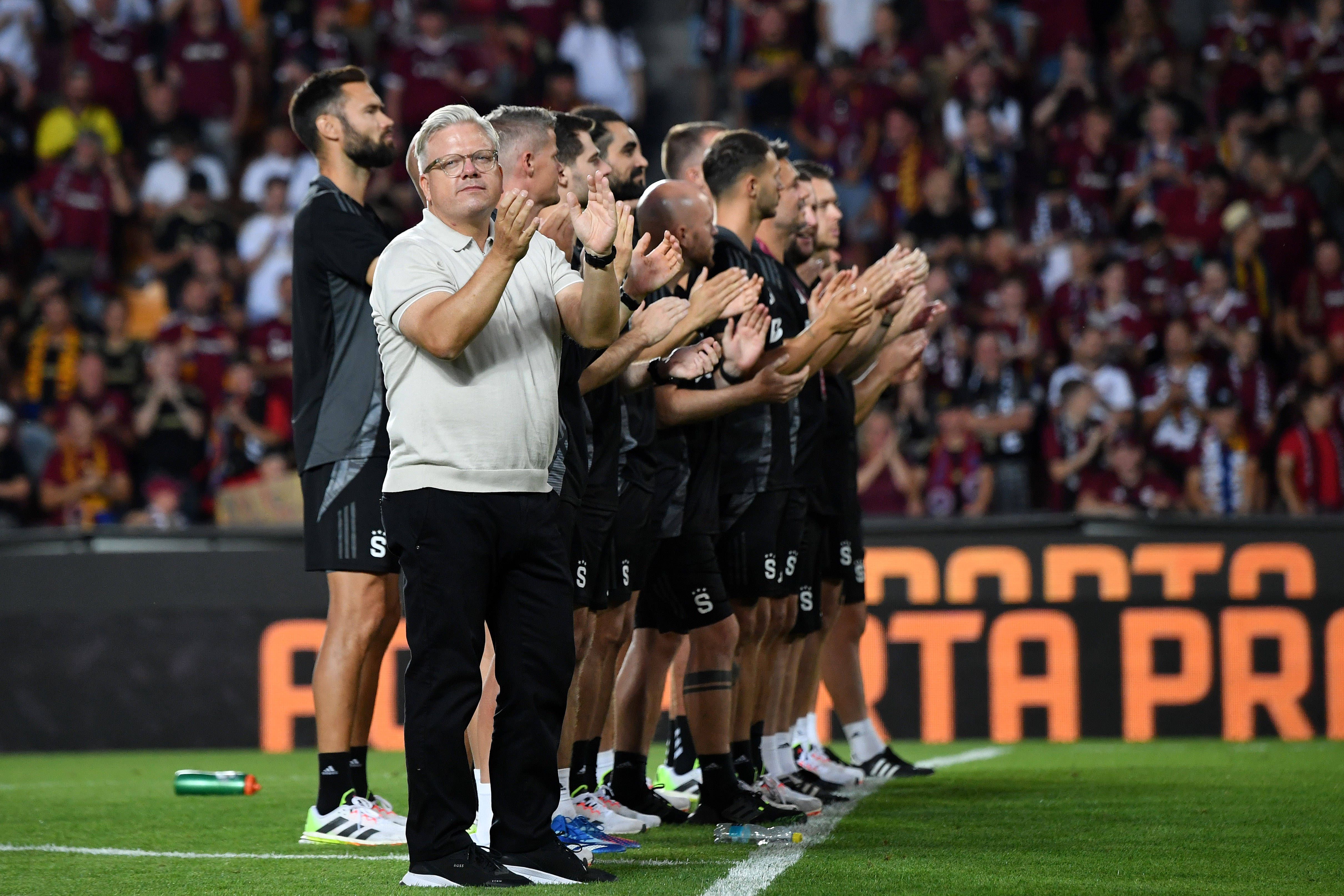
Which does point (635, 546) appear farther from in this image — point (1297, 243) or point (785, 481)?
point (1297, 243)

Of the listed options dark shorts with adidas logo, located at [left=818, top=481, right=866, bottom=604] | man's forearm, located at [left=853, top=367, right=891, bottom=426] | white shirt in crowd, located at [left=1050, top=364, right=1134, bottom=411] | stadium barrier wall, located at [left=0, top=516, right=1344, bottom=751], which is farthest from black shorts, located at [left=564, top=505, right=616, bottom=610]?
white shirt in crowd, located at [left=1050, top=364, right=1134, bottom=411]

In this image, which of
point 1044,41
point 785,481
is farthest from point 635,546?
point 1044,41

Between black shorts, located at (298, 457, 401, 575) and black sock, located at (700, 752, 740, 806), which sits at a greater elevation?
black shorts, located at (298, 457, 401, 575)

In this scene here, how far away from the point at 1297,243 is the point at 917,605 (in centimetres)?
583

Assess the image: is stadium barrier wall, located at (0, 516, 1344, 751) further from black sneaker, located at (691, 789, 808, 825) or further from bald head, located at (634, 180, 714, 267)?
bald head, located at (634, 180, 714, 267)

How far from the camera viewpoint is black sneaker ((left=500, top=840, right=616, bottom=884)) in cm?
461

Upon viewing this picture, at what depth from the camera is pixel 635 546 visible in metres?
6.15

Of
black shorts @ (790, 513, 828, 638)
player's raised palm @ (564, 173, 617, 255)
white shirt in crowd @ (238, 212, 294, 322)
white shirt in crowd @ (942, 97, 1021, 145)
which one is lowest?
black shorts @ (790, 513, 828, 638)

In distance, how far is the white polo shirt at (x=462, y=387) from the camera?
179 inches

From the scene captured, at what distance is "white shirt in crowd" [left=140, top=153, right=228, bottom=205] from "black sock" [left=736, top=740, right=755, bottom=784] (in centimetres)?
1015

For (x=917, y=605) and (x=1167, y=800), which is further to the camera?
(x=917, y=605)

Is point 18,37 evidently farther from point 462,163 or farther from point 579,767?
point 462,163

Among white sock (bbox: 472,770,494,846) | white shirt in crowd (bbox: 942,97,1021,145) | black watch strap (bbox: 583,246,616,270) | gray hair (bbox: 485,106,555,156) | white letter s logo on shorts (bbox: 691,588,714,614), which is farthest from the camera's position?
white shirt in crowd (bbox: 942,97,1021,145)

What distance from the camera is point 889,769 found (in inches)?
317
